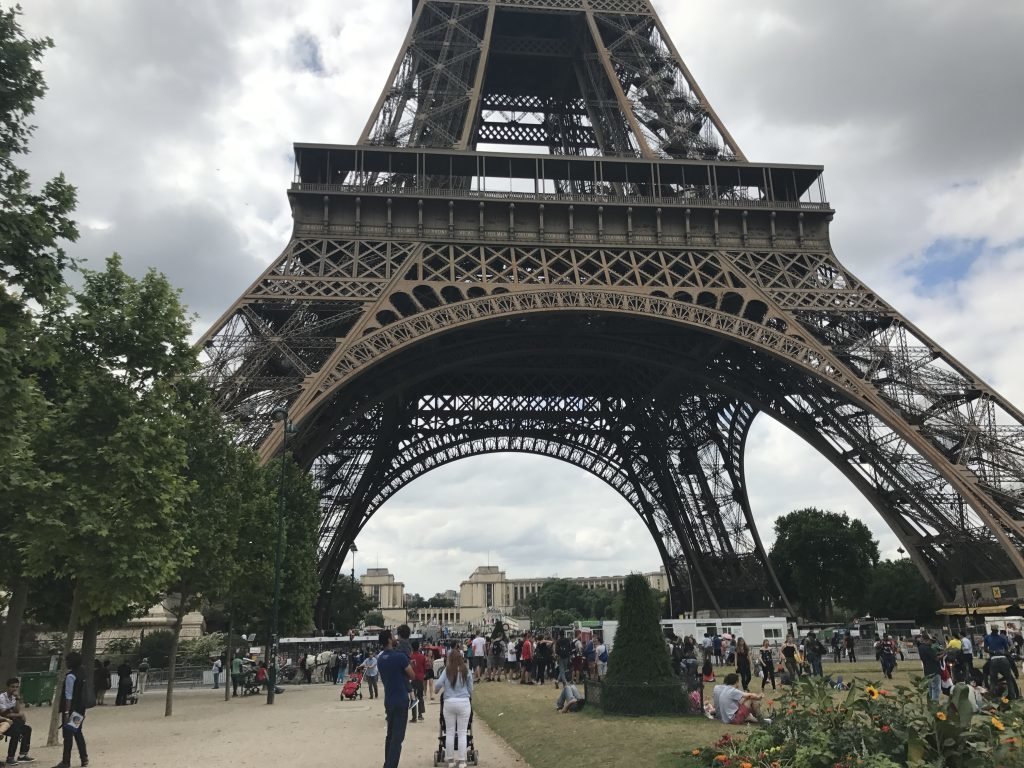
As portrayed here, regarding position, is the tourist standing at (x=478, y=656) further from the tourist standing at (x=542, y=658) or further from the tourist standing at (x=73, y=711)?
the tourist standing at (x=73, y=711)

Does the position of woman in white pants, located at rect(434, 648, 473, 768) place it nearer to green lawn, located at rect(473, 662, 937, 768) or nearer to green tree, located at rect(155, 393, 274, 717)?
green lawn, located at rect(473, 662, 937, 768)

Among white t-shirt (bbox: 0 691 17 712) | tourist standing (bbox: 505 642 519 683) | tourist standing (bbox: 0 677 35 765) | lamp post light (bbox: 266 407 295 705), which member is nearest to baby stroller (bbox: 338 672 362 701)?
lamp post light (bbox: 266 407 295 705)

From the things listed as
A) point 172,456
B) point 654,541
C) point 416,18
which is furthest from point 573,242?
point 654,541

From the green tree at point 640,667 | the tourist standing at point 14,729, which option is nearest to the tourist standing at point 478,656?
the green tree at point 640,667

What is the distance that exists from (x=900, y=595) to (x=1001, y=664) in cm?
6052

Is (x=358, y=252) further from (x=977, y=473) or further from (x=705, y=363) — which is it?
(x=977, y=473)

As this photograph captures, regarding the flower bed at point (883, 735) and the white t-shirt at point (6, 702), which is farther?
the white t-shirt at point (6, 702)

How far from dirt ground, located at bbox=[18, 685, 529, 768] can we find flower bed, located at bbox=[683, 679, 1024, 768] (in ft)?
12.9

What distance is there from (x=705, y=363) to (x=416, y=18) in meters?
23.3

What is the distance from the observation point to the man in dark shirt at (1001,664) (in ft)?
42.3

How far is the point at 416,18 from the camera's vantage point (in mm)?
40625

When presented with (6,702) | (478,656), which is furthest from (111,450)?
(478,656)

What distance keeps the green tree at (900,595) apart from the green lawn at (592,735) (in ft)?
192

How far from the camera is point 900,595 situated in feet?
222
